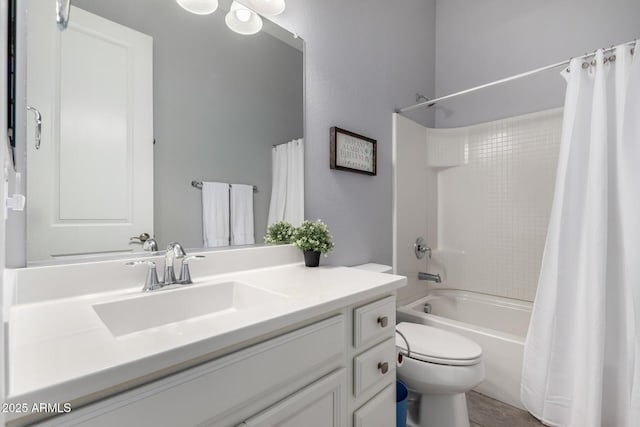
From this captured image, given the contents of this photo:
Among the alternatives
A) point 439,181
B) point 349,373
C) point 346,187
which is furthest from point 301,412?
point 439,181

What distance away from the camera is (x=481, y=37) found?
2.34m

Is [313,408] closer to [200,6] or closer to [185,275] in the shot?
[185,275]

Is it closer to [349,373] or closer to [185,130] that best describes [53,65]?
[185,130]

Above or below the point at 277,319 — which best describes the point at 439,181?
above

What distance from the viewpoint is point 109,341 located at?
543mm

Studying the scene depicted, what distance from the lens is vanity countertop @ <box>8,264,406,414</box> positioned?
1.39ft

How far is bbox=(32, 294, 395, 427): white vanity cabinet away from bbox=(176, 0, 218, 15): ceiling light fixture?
46.3 inches

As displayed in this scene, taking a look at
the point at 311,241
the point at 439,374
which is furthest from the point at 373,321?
the point at 439,374

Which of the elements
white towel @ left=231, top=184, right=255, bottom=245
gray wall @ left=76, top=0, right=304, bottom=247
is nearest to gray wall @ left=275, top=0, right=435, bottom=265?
gray wall @ left=76, top=0, right=304, bottom=247

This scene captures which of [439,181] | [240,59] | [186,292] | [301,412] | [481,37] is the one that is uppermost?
[481,37]

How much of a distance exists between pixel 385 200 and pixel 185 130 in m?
1.25

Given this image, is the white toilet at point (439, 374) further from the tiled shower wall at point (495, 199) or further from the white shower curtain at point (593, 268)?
the tiled shower wall at point (495, 199)

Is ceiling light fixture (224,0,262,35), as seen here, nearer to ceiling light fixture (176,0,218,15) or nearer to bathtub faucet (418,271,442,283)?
ceiling light fixture (176,0,218,15)

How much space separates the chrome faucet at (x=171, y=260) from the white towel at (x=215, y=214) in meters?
0.17
